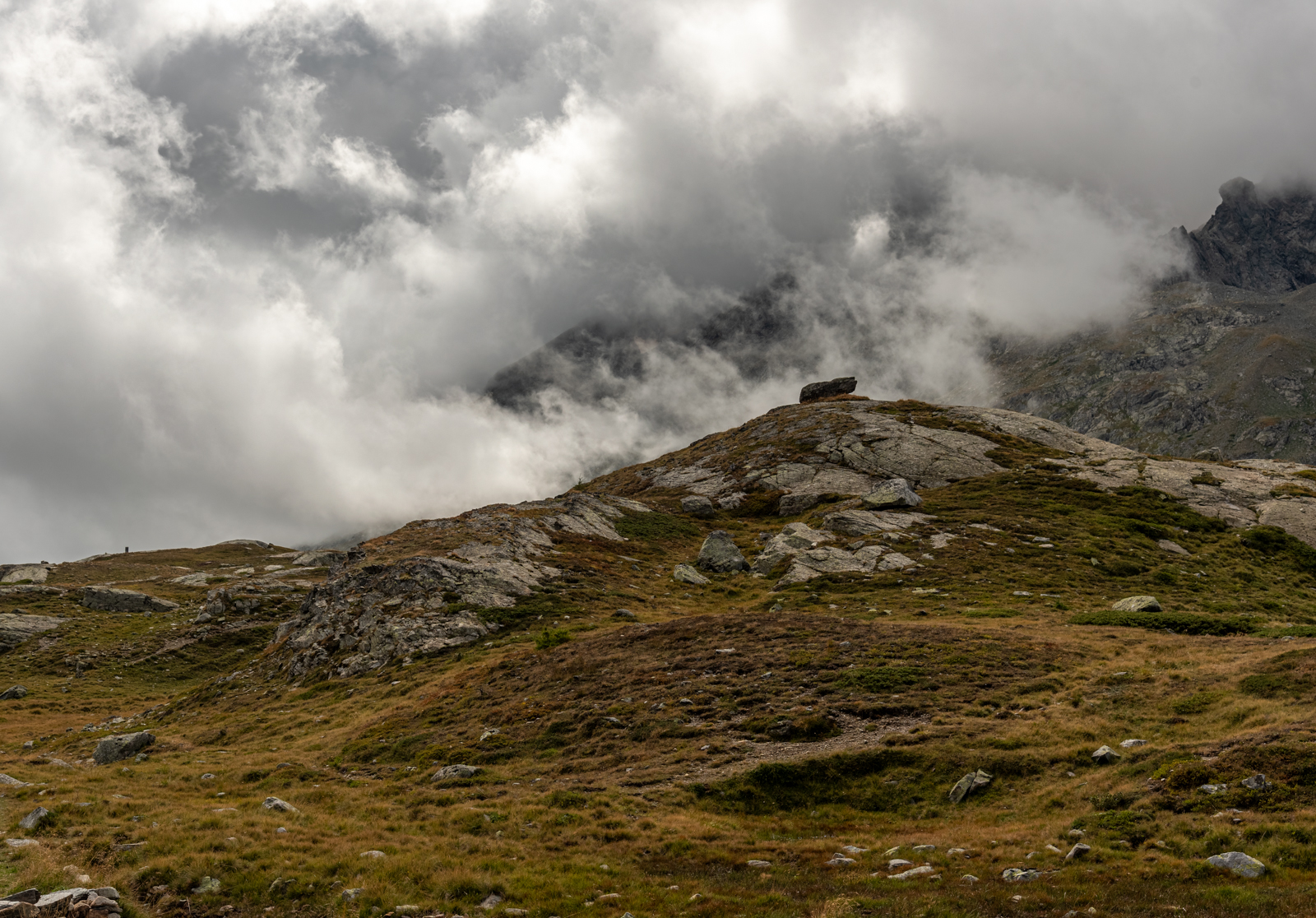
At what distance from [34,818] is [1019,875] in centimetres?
2646

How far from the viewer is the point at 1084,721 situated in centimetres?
2400

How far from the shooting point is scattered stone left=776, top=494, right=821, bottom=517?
86.8 m

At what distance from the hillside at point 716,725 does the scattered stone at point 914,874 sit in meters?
0.07

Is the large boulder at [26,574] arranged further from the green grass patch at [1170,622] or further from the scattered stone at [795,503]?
the green grass patch at [1170,622]

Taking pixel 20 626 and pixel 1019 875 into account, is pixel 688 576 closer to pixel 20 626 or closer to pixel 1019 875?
pixel 1019 875

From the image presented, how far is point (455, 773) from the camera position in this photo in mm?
25672

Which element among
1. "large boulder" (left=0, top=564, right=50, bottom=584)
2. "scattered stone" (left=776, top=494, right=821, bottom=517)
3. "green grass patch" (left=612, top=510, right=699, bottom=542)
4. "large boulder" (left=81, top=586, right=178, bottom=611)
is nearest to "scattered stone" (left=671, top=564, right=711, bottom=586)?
"green grass patch" (left=612, top=510, right=699, bottom=542)

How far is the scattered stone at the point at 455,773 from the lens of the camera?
83.4 ft

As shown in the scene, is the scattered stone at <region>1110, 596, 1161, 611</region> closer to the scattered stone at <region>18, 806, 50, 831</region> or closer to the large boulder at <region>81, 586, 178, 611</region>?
the scattered stone at <region>18, 806, 50, 831</region>

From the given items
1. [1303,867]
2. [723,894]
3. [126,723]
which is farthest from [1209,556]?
[126,723]

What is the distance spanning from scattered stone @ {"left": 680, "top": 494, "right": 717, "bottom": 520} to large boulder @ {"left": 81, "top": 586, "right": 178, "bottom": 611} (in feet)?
229

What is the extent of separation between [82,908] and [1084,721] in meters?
28.5

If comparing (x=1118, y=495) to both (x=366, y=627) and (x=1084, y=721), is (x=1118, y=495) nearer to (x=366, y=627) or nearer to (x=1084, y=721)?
(x=1084, y=721)

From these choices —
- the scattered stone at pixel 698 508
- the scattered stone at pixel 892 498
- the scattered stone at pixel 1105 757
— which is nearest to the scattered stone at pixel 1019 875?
the scattered stone at pixel 1105 757
